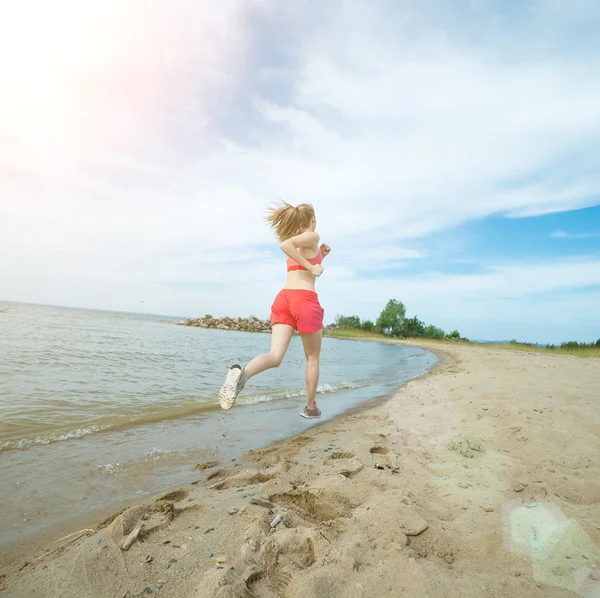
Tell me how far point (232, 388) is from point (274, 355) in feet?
1.69

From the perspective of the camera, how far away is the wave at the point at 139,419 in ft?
13.2

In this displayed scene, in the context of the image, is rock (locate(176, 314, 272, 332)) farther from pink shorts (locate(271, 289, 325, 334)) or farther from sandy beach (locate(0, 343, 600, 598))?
sandy beach (locate(0, 343, 600, 598))

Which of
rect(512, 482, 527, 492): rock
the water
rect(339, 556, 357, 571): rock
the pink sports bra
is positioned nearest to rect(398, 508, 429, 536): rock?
rect(339, 556, 357, 571): rock

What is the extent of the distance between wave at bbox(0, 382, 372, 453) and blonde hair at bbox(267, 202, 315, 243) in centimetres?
335

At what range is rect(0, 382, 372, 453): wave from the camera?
13.2ft

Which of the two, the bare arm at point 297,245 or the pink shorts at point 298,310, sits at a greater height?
the bare arm at point 297,245

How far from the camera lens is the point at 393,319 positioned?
69000mm

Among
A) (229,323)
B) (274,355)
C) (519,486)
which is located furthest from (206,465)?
(229,323)

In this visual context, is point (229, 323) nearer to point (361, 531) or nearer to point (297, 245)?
point (297, 245)

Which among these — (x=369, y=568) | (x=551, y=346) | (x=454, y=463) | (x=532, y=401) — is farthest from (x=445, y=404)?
(x=551, y=346)

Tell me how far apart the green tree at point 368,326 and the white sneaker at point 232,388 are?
7053 cm

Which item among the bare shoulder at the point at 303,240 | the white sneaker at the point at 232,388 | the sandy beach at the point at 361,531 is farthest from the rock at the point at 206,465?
the bare shoulder at the point at 303,240

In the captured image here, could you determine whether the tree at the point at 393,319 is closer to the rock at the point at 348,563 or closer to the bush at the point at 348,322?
the bush at the point at 348,322

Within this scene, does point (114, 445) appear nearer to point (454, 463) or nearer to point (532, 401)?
point (454, 463)
